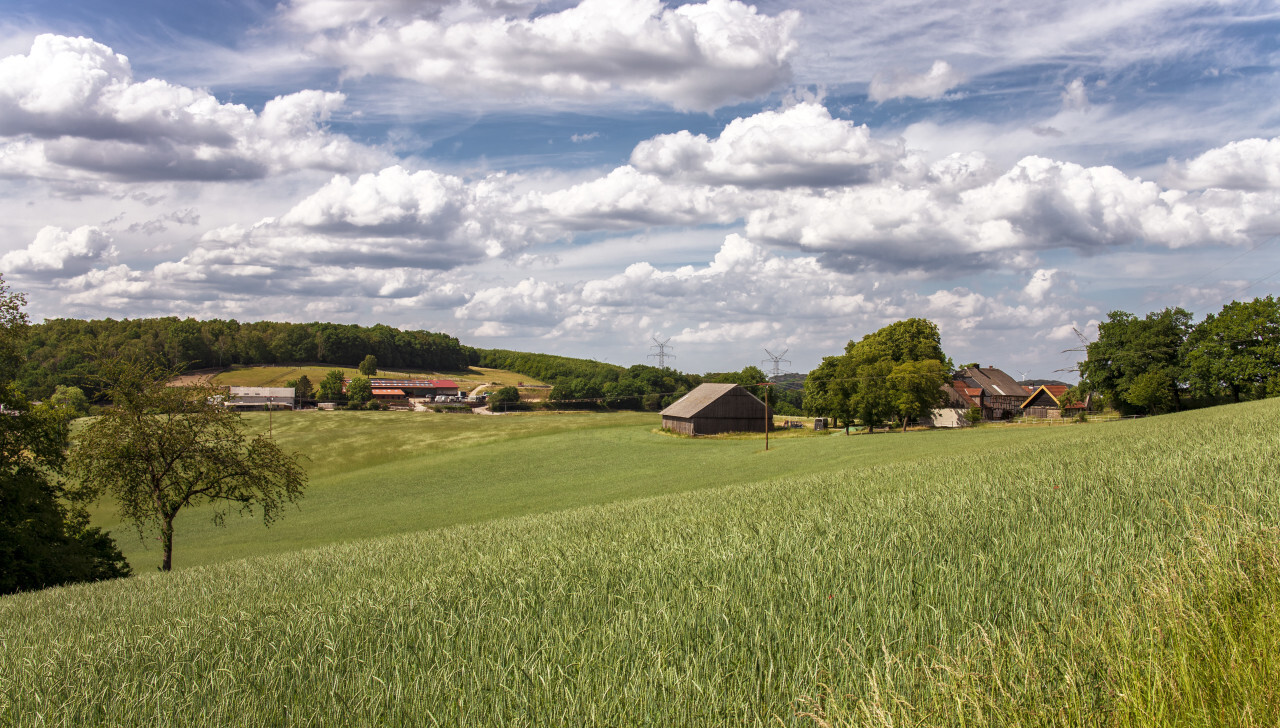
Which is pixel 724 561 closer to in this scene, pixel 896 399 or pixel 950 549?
pixel 950 549

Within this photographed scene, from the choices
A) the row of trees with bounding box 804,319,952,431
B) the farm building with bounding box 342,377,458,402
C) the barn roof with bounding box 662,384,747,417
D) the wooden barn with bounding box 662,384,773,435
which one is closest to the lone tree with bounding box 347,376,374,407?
the farm building with bounding box 342,377,458,402

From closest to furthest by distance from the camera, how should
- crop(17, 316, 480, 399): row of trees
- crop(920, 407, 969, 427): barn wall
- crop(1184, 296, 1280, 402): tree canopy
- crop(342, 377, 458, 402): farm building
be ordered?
1. crop(1184, 296, 1280, 402): tree canopy
2. crop(920, 407, 969, 427): barn wall
3. crop(17, 316, 480, 399): row of trees
4. crop(342, 377, 458, 402): farm building

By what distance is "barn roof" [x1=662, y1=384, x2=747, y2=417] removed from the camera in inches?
2997

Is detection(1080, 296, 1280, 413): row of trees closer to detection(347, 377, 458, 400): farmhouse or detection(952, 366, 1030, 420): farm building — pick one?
detection(952, 366, 1030, 420): farm building

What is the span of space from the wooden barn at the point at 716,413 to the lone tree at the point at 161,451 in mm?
50129

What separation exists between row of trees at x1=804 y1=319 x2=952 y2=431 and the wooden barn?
7662 millimetres

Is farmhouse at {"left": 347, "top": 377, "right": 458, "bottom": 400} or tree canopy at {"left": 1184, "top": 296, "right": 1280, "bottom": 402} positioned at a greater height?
tree canopy at {"left": 1184, "top": 296, "right": 1280, "bottom": 402}

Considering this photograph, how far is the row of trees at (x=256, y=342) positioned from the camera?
113188 mm

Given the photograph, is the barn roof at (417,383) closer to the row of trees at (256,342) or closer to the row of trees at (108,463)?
the row of trees at (256,342)

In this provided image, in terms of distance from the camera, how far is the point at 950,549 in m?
5.15

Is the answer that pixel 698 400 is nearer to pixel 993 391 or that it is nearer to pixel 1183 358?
pixel 1183 358

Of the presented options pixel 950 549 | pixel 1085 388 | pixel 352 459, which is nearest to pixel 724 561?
pixel 950 549

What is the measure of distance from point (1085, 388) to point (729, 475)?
55408 mm

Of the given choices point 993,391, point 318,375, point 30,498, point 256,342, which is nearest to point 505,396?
point 318,375
